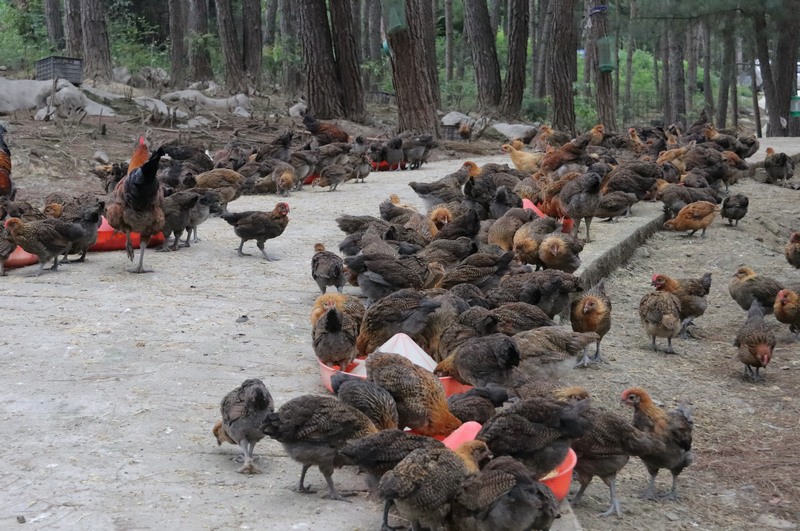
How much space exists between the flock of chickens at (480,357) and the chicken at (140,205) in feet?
5.84

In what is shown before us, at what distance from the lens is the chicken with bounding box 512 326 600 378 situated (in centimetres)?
718

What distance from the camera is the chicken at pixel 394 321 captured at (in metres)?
7.45

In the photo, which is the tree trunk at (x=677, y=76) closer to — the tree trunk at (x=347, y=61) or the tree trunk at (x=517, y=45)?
the tree trunk at (x=517, y=45)

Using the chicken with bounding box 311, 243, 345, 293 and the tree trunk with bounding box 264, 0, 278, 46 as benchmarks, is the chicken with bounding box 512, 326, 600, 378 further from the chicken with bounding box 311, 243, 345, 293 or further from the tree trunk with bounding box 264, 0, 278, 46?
the tree trunk with bounding box 264, 0, 278, 46

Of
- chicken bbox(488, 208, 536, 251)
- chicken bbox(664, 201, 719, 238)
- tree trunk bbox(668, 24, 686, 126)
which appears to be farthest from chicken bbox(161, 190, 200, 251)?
tree trunk bbox(668, 24, 686, 126)

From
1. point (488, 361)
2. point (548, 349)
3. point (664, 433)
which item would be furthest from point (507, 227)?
point (664, 433)

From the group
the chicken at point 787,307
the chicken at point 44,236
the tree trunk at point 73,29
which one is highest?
the tree trunk at point 73,29

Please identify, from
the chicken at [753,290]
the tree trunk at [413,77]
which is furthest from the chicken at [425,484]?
the tree trunk at [413,77]

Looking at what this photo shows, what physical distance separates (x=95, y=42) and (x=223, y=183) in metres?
13.9

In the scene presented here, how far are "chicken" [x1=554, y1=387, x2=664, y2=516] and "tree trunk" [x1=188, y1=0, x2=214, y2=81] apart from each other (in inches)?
998

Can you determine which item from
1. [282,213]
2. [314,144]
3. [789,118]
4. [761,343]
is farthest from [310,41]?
[789,118]

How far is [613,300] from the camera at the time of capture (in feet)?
37.2

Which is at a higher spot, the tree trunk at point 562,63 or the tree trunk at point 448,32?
the tree trunk at point 448,32

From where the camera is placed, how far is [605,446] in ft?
18.7
